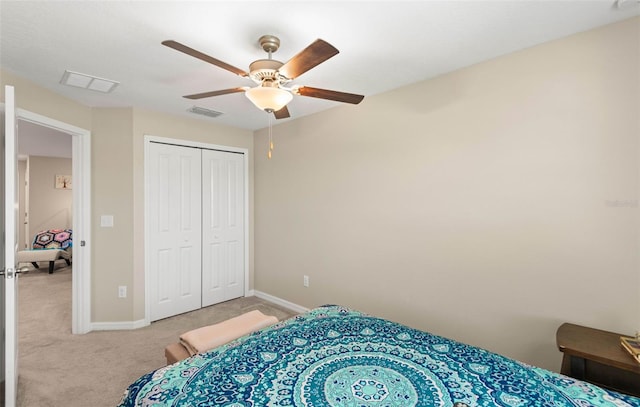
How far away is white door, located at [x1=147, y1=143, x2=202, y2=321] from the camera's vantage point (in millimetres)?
3350

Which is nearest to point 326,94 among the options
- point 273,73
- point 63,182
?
point 273,73

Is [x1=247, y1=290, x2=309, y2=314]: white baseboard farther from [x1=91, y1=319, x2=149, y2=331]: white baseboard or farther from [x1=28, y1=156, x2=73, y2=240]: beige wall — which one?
[x1=28, y1=156, x2=73, y2=240]: beige wall

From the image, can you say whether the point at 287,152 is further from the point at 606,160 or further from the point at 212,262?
the point at 606,160

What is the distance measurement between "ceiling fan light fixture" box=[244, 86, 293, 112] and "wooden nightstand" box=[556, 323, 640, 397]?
2041 mm

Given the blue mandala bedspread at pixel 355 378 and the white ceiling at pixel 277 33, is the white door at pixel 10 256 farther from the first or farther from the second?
the blue mandala bedspread at pixel 355 378

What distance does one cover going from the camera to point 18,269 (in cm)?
182

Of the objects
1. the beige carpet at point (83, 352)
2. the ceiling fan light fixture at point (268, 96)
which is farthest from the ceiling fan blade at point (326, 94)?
the beige carpet at point (83, 352)

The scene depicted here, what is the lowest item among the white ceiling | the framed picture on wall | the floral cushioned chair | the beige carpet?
the beige carpet

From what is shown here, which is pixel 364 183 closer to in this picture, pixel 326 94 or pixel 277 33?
pixel 326 94

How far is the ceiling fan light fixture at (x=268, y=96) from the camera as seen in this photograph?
1.65m

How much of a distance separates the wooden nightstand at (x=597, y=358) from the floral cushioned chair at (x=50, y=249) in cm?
733

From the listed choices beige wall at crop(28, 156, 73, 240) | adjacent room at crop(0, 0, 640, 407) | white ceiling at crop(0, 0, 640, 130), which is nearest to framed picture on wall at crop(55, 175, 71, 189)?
beige wall at crop(28, 156, 73, 240)

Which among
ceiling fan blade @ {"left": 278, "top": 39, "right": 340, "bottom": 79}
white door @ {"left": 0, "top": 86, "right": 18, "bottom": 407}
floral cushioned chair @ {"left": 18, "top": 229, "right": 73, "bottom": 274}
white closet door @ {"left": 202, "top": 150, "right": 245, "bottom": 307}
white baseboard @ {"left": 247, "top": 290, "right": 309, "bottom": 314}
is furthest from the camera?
floral cushioned chair @ {"left": 18, "top": 229, "right": 73, "bottom": 274}

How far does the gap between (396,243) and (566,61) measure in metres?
1.77
